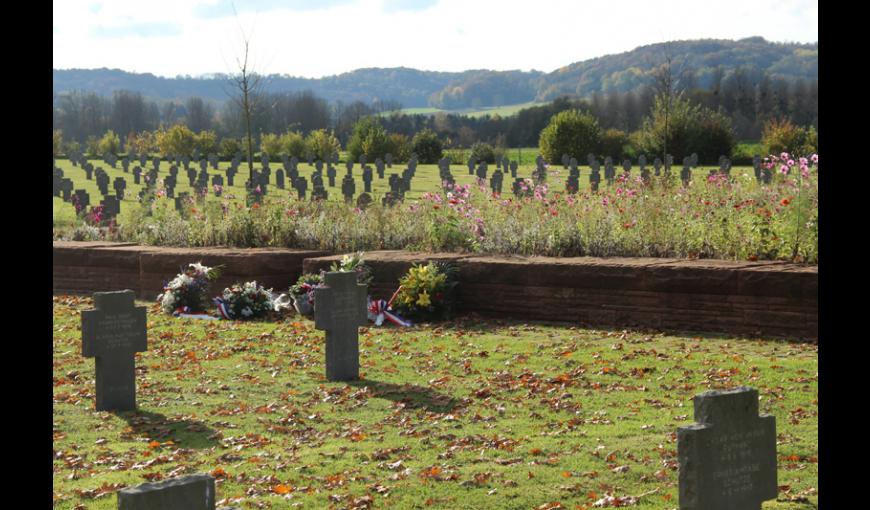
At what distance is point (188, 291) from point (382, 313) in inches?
106

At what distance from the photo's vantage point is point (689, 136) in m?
42.0

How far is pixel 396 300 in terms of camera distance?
12.4 metres

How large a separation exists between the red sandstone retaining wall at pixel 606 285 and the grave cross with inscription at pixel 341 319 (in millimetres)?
2849

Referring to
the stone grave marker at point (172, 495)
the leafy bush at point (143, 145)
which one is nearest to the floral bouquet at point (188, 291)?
the stone grave marker at point (172, 495)

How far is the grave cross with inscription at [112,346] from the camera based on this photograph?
8.48 metres

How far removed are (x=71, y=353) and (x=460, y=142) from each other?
62.3 metres

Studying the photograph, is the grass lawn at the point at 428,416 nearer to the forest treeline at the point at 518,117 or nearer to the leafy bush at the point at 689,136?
the leafy bush at the point at 689,136

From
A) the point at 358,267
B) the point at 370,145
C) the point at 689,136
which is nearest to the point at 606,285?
the point at 358,267

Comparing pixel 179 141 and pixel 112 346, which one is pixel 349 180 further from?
pixel 179 141

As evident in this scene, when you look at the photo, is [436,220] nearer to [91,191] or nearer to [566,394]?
[566,394]

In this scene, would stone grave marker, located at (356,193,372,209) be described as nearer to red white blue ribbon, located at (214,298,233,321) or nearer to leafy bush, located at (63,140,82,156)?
red white blue ribbon, located at (214,298,233,321)

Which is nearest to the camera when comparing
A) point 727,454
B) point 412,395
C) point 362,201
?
point 727,454

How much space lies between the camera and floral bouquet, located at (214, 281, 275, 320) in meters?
12.9
